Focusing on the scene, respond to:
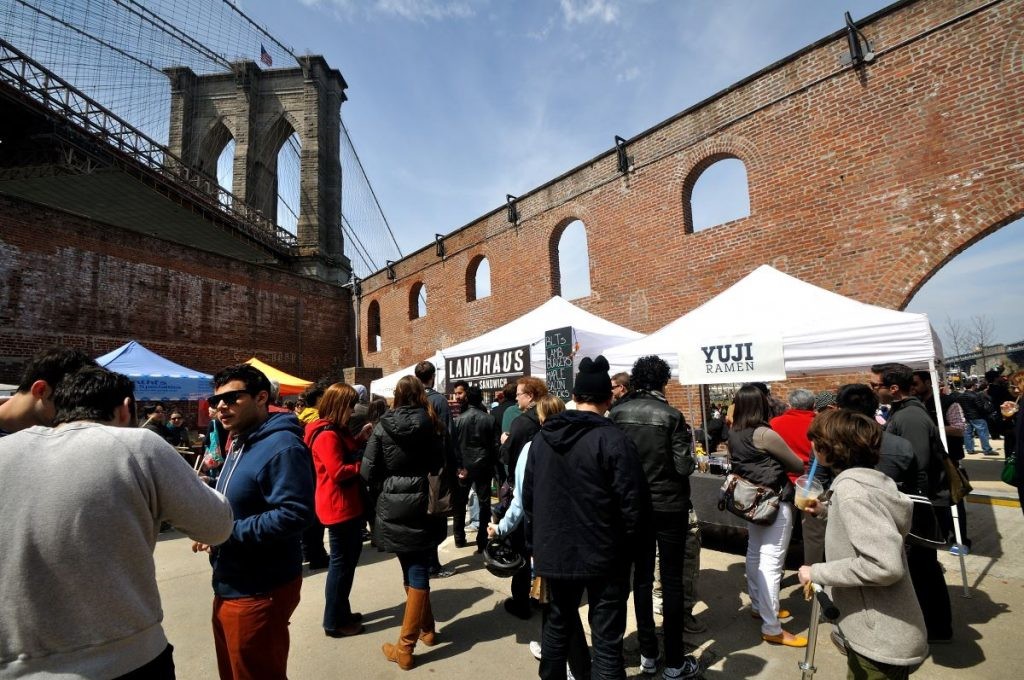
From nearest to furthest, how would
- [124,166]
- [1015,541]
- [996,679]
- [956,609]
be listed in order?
[996,679] < [956,609] < [1015,541] < [124,166]

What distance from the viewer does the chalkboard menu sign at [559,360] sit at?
6387mm

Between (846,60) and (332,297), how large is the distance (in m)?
17.3

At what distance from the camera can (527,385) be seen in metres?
4.28

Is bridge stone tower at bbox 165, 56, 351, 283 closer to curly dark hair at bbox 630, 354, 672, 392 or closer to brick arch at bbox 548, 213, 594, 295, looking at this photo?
brick arch at bbox 548, 213, 594, 295

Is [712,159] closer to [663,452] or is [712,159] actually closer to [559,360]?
[559,360]

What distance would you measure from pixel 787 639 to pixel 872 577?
1.79 meters

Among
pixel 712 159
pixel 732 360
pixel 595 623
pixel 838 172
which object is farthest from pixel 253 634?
pixel 712 159

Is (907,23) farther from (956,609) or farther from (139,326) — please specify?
(139,326)

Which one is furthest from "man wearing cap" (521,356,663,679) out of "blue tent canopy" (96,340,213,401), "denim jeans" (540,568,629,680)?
"blue tent canopy" (96,340,213,401)

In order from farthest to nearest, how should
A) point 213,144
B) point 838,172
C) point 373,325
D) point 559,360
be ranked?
point 213,144
point 373,325
point 838,172
point 559,360

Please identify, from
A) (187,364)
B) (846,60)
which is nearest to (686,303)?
(846,60)

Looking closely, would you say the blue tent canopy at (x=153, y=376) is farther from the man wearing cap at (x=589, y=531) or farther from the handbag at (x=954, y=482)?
the handbag at (x=954, y=482)

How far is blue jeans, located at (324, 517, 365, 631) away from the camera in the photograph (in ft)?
11.3

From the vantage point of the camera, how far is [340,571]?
3.49 m
